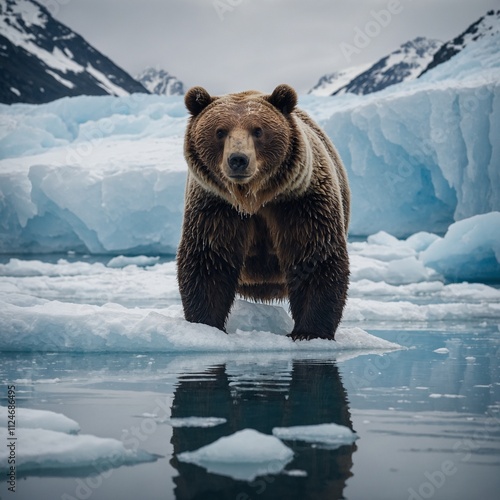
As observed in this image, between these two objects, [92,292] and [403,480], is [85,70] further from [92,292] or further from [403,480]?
[403,480]

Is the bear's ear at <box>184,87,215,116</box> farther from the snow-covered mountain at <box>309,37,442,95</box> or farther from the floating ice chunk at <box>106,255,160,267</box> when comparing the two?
the snow-covered mountain at <box>309,37,442,95</box>

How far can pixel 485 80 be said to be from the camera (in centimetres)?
2320

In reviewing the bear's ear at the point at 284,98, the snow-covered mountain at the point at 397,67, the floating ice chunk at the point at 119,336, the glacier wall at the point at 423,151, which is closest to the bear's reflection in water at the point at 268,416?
the floating ice chunk at the point at 119,336

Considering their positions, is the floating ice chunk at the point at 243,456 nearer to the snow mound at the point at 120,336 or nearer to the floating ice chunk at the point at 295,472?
the floating ice chunk at the point at 295,472

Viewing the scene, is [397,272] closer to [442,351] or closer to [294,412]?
[442,351]

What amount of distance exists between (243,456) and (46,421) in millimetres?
1029

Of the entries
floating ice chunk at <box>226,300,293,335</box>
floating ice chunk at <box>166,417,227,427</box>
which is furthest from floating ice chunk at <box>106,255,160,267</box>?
floating ice chunk at <box>166,417,227,427</box>

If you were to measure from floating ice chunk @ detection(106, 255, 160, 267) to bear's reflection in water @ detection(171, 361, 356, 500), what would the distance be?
17.8m

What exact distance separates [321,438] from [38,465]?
3.74ft

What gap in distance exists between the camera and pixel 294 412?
3.80 metres

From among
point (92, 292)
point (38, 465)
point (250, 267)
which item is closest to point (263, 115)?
point (250, 267)

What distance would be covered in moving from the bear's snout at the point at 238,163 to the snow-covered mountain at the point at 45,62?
239 feet

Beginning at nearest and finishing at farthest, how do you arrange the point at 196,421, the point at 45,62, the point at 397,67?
the point at 196,421 < the point at 45,62 < the point at 397,67

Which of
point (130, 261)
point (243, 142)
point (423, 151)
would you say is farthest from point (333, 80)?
point (243, 142)
